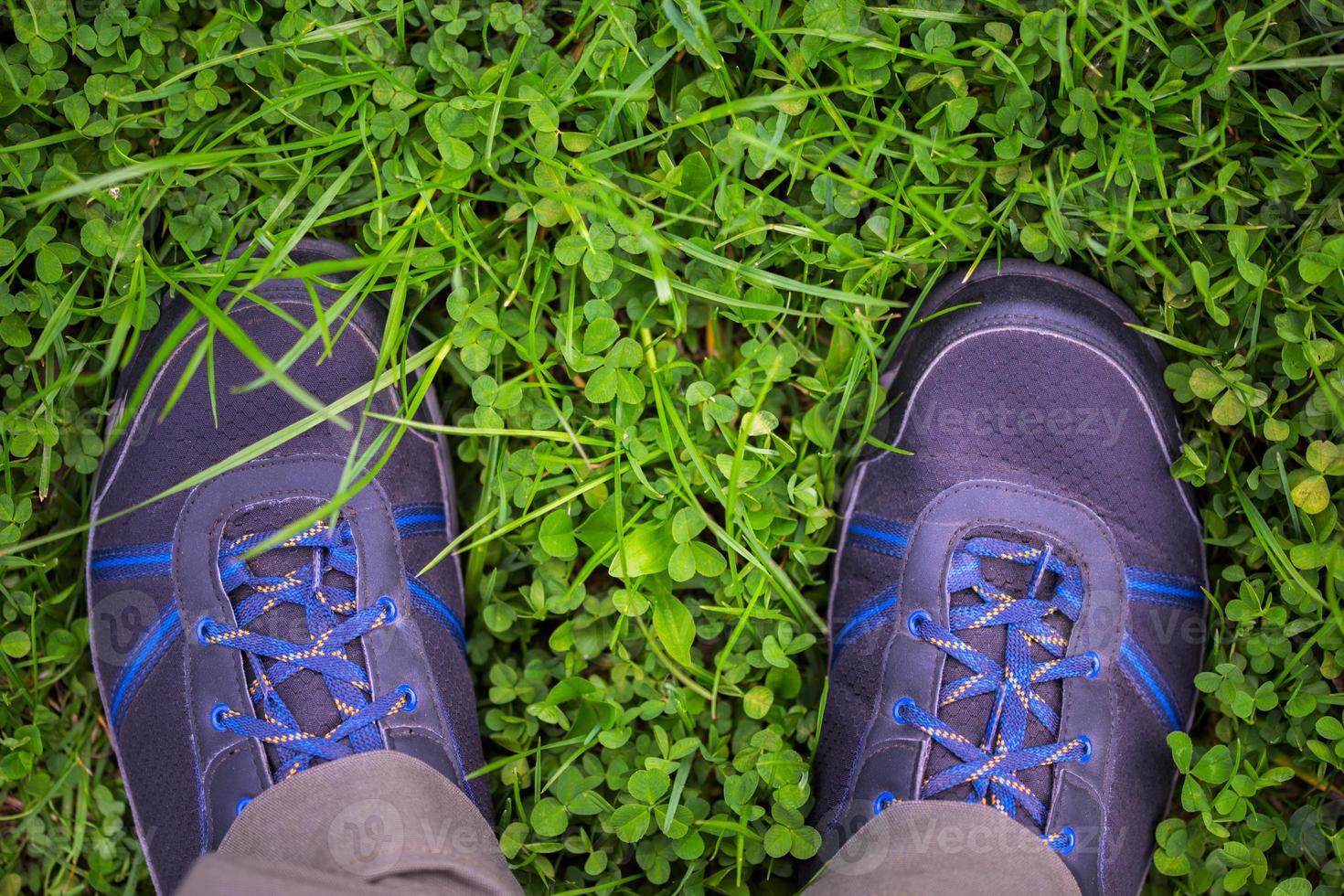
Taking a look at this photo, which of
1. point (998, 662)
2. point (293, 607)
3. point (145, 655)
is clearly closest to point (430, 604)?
point (293, 607)

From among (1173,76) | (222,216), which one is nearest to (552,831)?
(222,216)

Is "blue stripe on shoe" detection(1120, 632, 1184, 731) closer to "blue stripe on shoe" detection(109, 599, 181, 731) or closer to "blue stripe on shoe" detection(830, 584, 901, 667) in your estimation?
"blue stripe on shoe" detection(830, 584, 901, 667)

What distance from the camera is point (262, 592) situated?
2223 millimetres

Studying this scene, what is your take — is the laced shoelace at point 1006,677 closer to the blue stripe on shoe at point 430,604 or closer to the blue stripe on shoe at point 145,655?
the blue stripe on shoe at point 430,604

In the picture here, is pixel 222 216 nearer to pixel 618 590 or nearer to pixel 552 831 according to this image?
pixel 618 590

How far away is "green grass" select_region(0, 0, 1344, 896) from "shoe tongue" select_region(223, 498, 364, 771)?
0.38 m

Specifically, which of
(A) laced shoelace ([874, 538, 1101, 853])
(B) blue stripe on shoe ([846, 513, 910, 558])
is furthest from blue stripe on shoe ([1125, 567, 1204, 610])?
(B) blue stripe on shoe ([846, 513, 910, 558])

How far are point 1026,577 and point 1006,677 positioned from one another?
0.23 metres

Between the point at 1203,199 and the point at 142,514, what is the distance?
253 cm

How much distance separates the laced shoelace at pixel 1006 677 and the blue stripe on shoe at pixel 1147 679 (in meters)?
0.09

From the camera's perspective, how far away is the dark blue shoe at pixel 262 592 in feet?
7.18

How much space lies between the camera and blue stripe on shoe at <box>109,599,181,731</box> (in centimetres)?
226

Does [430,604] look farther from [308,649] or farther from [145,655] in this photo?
[145,655]

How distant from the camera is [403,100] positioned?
2131mm
